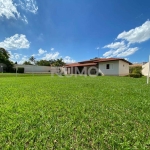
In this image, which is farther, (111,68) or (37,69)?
(37,69)

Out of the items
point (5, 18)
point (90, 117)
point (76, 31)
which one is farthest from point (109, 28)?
point (90, 117)

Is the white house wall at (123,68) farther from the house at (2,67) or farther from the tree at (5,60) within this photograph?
the house at (2,67)

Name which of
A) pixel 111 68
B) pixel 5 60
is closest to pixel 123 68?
pixel 111 68

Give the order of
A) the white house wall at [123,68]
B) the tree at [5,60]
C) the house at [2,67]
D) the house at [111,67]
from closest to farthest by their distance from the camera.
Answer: the house at [111,67], the white house wall at [123,68], the house at [2,67], the tree at [5,60]

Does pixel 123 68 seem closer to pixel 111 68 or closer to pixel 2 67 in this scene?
pixel 111 68

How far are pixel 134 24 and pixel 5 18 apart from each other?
2154cm

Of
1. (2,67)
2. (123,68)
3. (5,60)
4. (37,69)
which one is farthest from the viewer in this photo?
(37,69)

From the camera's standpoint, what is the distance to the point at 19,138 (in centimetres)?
170

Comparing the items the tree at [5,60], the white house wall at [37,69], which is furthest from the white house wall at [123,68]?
Answer: the tree at [5,60]

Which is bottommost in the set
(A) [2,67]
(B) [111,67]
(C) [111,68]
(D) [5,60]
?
(C) [111,68]

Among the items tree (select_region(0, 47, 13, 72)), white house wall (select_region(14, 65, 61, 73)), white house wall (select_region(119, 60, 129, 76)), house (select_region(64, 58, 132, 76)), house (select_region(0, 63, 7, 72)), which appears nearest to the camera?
house (select_region(64, 58, 132, 76))

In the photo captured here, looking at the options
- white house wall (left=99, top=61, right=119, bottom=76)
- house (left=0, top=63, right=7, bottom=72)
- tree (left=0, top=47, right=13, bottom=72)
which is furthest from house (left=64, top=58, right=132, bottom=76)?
house (left=0, top=63, right=7, bottom=72)

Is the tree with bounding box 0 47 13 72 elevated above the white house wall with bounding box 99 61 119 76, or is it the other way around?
the tree with bounding box 0 47 13 72

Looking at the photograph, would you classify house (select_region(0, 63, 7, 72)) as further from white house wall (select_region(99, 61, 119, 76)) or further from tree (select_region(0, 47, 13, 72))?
white house wall (select_region(99, 61, 119, 76))
